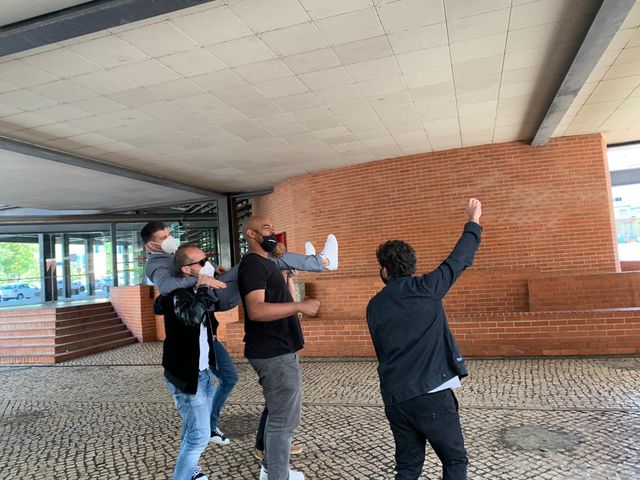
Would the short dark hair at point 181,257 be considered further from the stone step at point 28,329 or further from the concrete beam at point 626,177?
the concrete beam at point 626,177

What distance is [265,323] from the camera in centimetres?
263

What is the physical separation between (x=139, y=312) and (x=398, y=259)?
35.1 feet

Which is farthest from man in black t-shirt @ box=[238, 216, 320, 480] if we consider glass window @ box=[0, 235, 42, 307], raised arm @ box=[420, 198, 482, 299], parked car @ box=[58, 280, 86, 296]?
glass window @ box=[0, 235, 42, 307]

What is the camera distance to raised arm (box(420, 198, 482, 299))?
2.06m

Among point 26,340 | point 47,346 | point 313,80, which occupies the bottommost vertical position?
point 47,346

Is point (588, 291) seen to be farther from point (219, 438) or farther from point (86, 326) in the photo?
point (86, 326)

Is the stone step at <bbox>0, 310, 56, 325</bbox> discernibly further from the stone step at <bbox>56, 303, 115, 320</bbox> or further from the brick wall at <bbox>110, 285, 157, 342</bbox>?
the brick wall at <bbox>110, 285, 157, 342</bbox>

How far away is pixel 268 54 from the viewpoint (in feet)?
15.6

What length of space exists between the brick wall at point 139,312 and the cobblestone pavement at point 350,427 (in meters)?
4.65

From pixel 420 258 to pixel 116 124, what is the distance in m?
6.28

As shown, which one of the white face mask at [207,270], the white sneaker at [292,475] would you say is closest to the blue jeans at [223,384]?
the white sneaker at [292,475]

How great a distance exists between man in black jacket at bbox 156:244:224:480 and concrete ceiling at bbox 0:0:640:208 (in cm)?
258

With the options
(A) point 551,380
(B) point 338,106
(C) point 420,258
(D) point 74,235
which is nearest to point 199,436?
(A) point 551,380

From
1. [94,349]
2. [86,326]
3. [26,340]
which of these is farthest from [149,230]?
[86,326]
